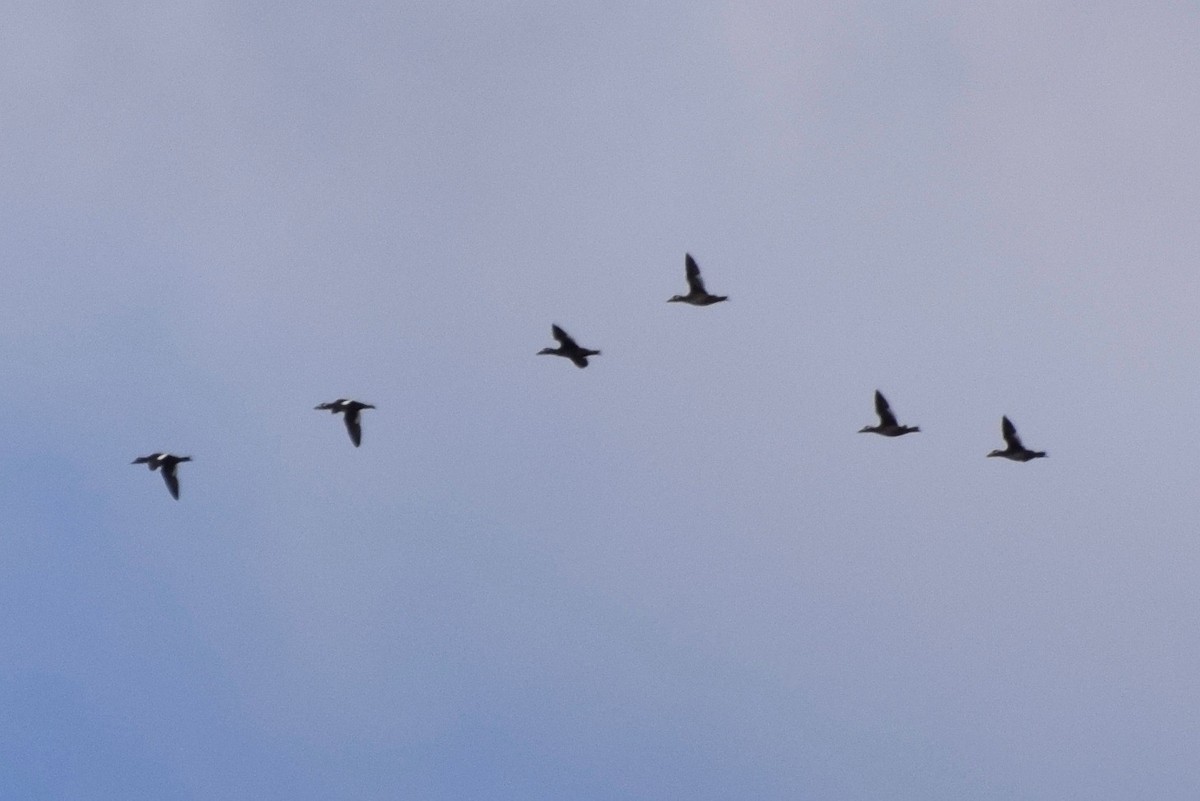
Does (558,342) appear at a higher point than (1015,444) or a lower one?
higher

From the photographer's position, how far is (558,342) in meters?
90.2

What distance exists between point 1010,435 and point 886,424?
5.52 m

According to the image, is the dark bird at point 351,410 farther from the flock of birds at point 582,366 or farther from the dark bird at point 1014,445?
the dark bird at point 1014,445

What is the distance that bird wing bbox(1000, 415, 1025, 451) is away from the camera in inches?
3597

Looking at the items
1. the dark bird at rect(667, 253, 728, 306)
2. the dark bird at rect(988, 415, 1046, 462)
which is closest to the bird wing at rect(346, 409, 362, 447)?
the dark bird at rect(667, 253, 728, 306)

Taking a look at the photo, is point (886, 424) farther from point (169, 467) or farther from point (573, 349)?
point (169, 467)

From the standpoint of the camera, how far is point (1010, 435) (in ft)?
300

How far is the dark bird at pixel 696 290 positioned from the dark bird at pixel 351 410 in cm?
1525

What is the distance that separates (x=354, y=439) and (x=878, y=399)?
2373 cm

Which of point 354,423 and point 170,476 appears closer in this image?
point 170,476

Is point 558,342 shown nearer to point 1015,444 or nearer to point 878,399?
point 878,399

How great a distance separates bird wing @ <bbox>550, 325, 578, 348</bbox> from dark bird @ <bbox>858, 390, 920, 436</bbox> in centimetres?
1393

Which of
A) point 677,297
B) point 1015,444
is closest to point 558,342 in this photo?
point 677,297

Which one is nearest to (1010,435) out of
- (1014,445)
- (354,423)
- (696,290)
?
(1014,445)
